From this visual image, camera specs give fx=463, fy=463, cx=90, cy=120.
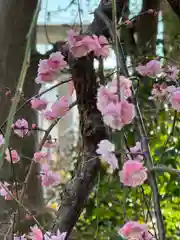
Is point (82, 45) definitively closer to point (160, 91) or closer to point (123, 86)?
point (123, 86)

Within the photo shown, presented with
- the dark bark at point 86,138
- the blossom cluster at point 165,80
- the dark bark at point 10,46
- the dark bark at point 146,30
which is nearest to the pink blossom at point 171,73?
the blossom cluster at point 165,80

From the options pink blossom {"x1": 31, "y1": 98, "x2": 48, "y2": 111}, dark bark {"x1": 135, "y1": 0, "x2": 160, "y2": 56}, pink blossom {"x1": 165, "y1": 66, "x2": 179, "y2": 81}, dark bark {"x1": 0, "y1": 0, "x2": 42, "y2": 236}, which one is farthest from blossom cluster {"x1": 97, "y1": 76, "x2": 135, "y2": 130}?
dark bark {"x1": 135, "y1": 0, "x2": 160, "y2": 56}

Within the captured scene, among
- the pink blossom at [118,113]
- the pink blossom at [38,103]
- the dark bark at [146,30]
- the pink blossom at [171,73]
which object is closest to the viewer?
the pink blossom at [118,113]

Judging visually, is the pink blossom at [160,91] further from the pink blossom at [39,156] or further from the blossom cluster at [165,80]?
the pink blossom at [39,156]

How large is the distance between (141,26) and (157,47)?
0.28ft

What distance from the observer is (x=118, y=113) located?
0.45 meters

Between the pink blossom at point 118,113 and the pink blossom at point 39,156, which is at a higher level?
the pink blossom at point 118,113

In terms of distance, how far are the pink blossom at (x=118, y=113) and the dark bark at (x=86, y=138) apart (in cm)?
17

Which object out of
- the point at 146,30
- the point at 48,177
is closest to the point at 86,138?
the point at 48,177

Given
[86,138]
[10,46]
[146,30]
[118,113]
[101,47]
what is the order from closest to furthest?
[118,113], [101,47], [86,138], [10,46], [146,30]

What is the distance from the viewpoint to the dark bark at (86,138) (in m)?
0.64

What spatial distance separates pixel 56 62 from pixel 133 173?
0.61ft

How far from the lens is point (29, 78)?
93 cm

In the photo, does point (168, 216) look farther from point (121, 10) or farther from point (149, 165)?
point (149, 165)
